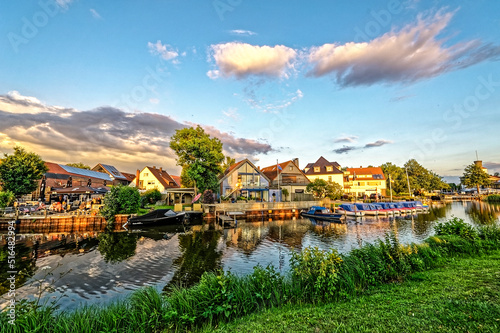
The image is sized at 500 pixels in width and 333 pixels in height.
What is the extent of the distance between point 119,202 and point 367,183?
2627 inches

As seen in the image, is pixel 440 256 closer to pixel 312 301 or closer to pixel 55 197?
pixel 312 301

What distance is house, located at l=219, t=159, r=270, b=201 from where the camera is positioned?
42.6 metres

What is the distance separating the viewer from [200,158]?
36.6 metres

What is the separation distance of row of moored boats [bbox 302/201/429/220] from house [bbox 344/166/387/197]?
2560cm

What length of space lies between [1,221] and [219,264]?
27.3m

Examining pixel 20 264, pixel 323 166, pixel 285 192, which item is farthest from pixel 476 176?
pixel 20 264

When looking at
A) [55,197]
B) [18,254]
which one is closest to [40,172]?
[55,197]

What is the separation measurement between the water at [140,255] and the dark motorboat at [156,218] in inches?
72.1

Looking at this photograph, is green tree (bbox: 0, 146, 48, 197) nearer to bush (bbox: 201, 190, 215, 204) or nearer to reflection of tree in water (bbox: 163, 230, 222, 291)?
bush (bbox: 201, 190, 215, 204)

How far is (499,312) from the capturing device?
15.6 ft

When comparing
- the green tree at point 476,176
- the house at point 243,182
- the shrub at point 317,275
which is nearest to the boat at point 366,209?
the house at point 243,182

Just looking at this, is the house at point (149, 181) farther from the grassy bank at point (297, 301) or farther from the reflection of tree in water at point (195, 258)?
the grassy bank at point (297, 301)

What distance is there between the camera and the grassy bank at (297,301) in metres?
5.16

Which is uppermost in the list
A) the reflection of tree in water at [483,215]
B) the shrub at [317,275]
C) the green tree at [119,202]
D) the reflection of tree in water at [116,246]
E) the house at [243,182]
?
the house at [243,182]
